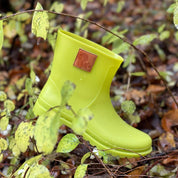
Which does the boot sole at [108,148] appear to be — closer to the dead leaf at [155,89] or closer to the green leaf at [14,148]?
→ the green leaf at [14,148]

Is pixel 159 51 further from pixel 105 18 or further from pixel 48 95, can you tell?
pixel 48 95

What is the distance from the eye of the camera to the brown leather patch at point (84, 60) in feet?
3.06

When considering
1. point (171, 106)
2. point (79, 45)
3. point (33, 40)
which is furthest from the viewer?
point (33, 40)

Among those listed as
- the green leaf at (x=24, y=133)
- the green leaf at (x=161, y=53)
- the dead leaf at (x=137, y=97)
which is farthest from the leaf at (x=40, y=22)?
the green leaf at (x=161, y=53)

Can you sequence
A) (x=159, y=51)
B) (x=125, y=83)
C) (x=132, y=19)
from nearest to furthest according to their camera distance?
(x=125, y=83), (x=159, y=51), (x=132, y=19)

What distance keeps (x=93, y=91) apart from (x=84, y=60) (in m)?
0.12

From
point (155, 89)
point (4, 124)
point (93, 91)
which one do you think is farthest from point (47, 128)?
point (155, 89)

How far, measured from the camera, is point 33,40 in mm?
2145

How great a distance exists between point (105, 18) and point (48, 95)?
1716 mm

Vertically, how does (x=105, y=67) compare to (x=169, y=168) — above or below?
above

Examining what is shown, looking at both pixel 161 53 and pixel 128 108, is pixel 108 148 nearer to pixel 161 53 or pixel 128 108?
pixel 128 108

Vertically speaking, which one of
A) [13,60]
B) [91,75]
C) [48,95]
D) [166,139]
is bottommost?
[13,60]

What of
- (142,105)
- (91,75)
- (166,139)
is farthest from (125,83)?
(91,75)

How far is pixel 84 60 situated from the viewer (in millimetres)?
945
